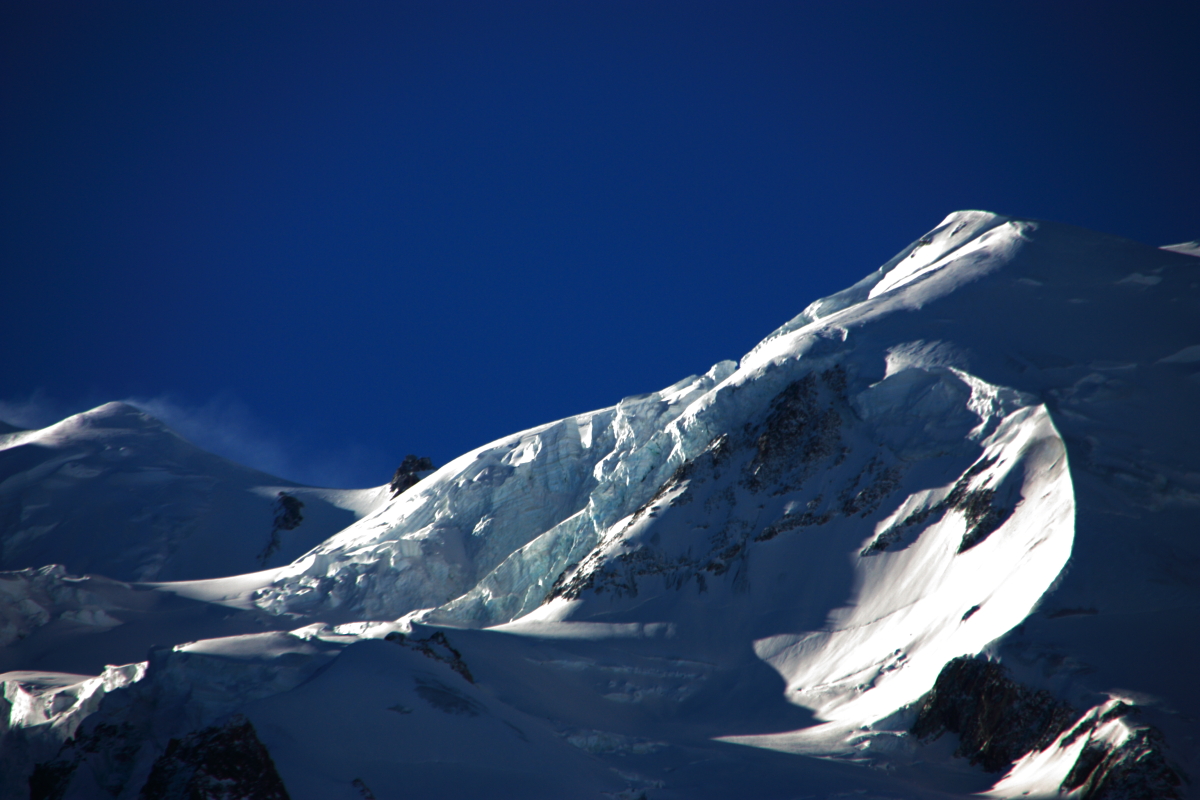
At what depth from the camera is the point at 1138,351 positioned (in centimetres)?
4894

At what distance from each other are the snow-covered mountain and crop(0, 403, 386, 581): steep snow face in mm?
20696

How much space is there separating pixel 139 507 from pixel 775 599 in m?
78.8

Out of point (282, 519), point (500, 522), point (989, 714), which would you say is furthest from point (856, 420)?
point (282, 519)

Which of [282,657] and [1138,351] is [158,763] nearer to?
[282,657]

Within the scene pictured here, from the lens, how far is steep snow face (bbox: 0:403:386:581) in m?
89.6

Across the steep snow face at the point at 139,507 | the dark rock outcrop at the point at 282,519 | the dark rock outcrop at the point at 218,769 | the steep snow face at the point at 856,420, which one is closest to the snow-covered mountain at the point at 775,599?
the dark rock outcrop at the point at 218,769

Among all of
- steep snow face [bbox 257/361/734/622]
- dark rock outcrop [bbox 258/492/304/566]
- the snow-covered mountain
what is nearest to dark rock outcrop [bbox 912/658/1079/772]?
the snow-covered mountain

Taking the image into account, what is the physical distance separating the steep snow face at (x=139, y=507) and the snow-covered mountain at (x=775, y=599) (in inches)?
815

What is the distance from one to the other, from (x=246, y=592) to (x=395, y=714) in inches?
1808

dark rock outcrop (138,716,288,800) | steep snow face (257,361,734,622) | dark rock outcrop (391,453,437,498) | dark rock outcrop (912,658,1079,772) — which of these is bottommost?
dark rock outcrop (912,658,1079,772)

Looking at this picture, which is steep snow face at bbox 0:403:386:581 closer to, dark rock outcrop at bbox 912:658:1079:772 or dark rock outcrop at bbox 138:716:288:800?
dark rock outcrop at bbox 138:716:288:800

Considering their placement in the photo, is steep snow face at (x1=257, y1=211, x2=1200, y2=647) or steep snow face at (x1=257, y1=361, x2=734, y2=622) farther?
steep snow face at (x1=257, y1=361, x2=734, y2=622)

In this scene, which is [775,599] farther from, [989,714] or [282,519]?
[282,519]

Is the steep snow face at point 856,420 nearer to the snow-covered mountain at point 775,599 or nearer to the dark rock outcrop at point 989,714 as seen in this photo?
the snow-covered mountain at point 775,599
